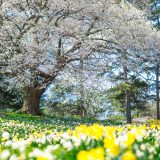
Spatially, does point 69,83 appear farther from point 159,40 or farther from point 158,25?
point 158,25

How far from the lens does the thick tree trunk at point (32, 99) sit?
23.9m

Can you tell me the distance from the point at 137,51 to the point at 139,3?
9096 millimetres

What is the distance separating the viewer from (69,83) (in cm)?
2253

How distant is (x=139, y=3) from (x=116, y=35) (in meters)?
10.1

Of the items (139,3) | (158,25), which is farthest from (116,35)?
(158,25)

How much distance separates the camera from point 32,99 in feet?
78.9

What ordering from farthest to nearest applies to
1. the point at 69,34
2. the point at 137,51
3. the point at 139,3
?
the point at 139,3 → the point at 137,51 → the point at 69,34

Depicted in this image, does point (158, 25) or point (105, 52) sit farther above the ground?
point (158, 25)

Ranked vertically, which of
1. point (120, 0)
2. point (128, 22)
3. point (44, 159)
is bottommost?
point (44, 159)

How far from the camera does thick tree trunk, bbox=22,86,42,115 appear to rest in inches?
941

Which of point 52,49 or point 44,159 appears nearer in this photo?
point 44,159

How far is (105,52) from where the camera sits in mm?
21641

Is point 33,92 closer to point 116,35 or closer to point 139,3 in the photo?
point 116,35

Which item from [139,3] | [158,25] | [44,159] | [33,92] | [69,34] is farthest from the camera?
[158,25]
